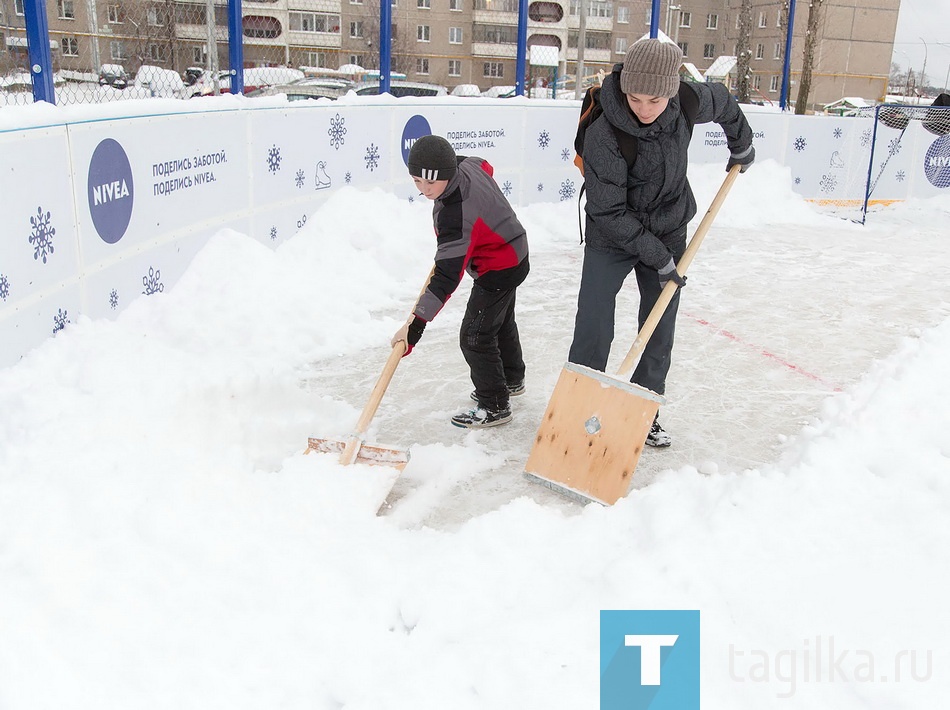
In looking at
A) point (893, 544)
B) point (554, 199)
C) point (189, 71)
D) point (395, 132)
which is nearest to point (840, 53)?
A: point (554, 199)

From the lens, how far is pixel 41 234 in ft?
12.7

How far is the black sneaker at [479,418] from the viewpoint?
4020 millimetres

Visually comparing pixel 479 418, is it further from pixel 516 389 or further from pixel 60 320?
pixel 60 320

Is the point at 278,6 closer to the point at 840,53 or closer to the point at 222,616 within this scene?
the point at 222,616

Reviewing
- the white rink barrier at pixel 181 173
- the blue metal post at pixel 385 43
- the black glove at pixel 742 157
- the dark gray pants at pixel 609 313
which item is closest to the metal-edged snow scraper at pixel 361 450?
the dark gray pants at pixel 609 313

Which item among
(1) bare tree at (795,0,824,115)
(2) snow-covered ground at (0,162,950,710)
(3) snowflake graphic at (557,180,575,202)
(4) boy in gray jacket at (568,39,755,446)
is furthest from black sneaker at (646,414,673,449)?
(1) bare tree at (795,0,824,115)

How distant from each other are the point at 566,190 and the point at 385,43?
10.2ft

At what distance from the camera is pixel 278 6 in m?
6.53

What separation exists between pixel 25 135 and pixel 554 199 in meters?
6.73

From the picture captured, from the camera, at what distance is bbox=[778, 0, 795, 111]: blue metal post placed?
38.8ft

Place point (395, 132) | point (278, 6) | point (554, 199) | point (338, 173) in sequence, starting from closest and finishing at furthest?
point (278, 6), point (338, 173), point (395, 132), point (554, 199)

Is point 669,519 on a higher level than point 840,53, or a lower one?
lower

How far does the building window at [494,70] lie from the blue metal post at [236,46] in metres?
3.13
